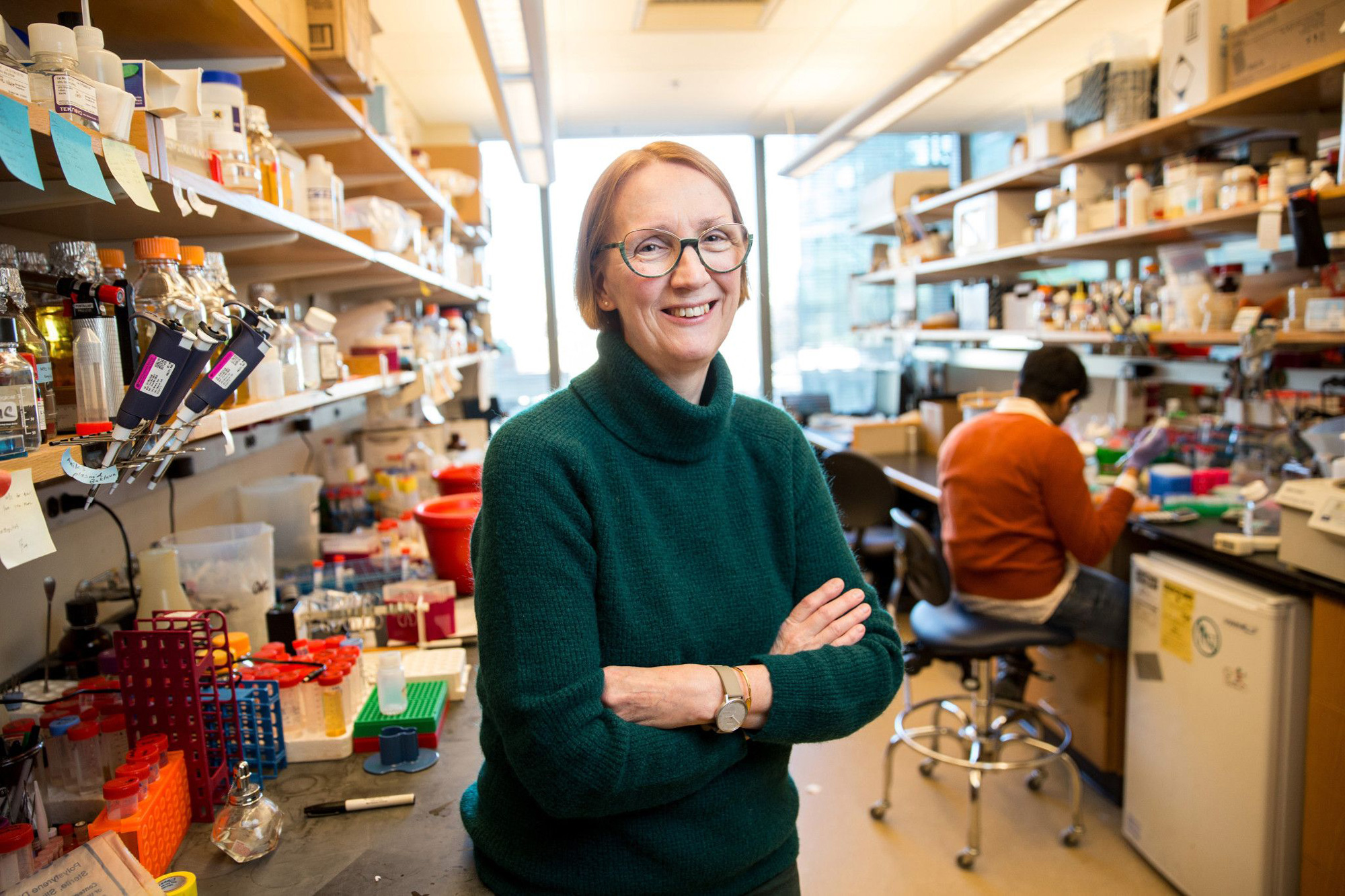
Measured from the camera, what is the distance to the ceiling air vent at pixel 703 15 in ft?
12.3

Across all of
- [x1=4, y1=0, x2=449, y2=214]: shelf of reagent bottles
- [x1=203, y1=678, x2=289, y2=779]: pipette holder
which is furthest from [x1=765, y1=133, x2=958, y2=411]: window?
[x1=203, y1=678, x2=289, y2=779]: pipette holder

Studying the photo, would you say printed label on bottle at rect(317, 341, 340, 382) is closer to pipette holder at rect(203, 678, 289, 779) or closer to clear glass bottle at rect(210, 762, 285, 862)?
pipette holder at rect(203, 678, 289, 779)

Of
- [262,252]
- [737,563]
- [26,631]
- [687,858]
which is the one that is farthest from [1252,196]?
[26,631]

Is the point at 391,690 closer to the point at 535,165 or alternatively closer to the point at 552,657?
the point at 552,657

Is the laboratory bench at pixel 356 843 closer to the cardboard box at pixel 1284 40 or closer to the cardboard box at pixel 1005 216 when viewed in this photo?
the cardboard box at pixel 1284 40

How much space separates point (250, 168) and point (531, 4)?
1087mm

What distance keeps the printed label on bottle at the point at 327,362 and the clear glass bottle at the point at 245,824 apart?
95 centimetres

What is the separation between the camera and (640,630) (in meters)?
1.08

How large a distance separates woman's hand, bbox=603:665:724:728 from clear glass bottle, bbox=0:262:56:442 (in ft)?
2.30

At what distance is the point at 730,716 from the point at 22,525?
31.3 inches

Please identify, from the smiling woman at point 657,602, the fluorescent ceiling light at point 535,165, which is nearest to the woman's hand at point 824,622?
the smiling woman at point 657,602

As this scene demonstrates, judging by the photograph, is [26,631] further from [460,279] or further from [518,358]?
[518,358]

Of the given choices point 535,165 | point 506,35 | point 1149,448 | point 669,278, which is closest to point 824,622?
point 669,278

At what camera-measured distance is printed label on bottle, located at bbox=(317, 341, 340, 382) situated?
1.87 meters
